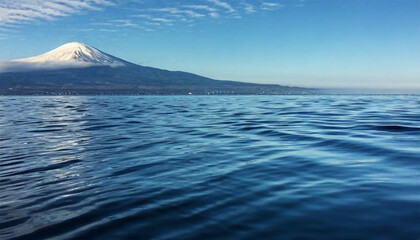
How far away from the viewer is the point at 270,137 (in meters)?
15.0

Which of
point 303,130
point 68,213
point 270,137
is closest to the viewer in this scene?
point 68,213

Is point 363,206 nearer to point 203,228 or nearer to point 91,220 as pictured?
point 203,228

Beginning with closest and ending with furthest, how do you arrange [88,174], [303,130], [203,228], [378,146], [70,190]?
1. [203,228]
2. [70,190]
3. [88,174]
4. [378,146]
5. [303,130]

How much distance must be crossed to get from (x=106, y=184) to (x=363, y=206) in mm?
5858

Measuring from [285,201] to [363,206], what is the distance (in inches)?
56.3

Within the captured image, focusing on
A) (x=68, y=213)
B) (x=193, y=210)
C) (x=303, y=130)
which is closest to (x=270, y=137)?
(x=303, y=130)

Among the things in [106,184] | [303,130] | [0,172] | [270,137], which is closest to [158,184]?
[106,184]

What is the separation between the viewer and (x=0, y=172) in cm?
947

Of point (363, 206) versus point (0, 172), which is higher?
point (363, 206)

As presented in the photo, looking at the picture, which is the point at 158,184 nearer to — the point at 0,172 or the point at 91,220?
the point at 91,220

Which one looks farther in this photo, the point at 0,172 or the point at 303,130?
the point at 303,130

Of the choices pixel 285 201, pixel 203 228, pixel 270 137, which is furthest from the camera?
pixel 270 137

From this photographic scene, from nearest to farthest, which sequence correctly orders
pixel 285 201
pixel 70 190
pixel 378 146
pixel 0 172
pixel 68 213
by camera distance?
pixel 68 213, pixel 285 201, pixel 70 190, pixel 0 172, pixel 378 146

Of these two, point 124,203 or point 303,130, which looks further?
point 303,130
